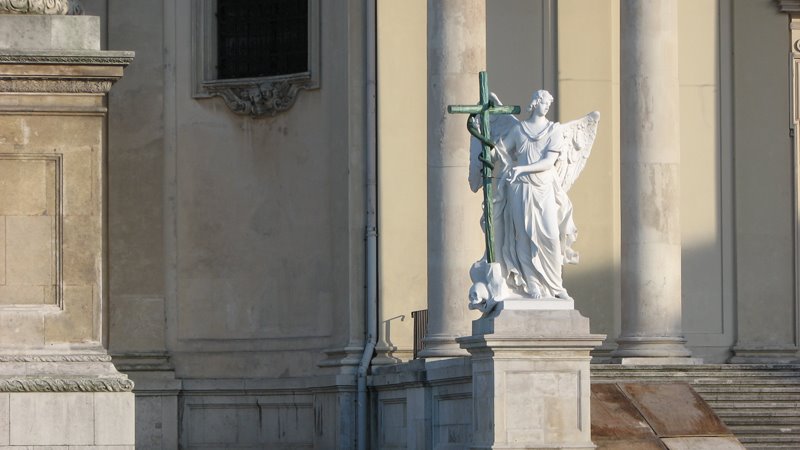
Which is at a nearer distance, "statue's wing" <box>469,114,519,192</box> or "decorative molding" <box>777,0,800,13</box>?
"statue's wing" <box>469,114,519,192</box>

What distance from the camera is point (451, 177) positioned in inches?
1068

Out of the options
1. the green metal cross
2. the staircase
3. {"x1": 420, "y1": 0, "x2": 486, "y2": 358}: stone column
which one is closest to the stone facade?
{"x1": 420, "y1": 0, "x2": 486, "y2": 358}: stone column

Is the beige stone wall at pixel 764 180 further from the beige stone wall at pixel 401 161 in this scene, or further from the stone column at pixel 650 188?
the beige stone wall at pixel 401 161

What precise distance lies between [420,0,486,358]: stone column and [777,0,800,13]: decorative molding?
706 centimetres

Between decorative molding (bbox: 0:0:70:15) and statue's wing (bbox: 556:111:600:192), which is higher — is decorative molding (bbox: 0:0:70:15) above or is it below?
above

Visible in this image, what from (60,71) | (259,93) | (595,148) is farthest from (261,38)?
(60,71)

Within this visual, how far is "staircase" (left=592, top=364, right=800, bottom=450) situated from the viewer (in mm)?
26250

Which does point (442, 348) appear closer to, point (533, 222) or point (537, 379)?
point (533, 222)

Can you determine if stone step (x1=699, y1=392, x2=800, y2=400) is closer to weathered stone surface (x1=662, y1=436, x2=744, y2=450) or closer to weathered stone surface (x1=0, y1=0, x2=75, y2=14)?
weathered stone surface (x1=662, y1=436, x2=744, y2=450)

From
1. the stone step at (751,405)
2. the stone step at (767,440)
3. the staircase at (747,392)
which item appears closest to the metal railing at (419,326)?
the staircase at (747,392)

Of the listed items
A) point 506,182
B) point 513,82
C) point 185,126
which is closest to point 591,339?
point 506,182

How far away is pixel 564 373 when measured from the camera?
73.0 ft

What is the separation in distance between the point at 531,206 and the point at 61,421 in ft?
19.5

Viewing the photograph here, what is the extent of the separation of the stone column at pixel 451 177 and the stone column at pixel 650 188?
2618mm
